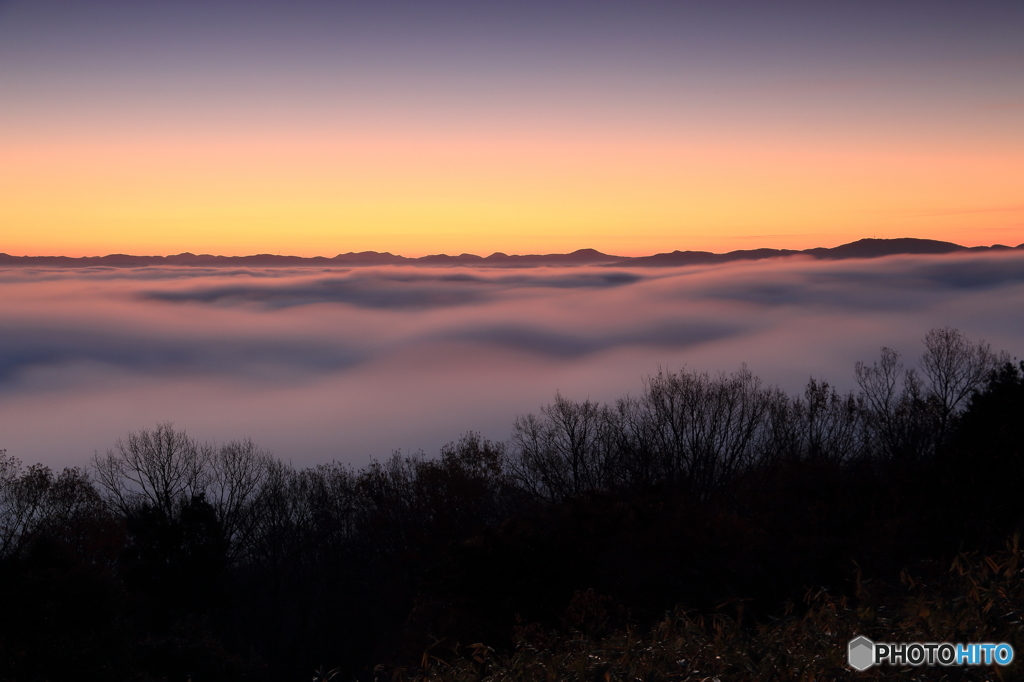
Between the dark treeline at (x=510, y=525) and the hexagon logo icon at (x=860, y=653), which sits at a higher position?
the hexagon logo icon at (x=860, y=653)

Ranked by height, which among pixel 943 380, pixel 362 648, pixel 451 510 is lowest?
pixel 362 648

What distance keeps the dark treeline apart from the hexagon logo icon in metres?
1.32

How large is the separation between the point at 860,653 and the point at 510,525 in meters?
17.9

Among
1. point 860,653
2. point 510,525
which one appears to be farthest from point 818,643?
point 510,525

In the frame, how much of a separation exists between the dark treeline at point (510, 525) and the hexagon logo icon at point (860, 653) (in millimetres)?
1321

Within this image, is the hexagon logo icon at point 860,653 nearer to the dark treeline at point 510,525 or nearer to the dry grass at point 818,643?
the dry grass at point 818,643

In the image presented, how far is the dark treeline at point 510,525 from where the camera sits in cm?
1805

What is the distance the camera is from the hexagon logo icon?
418 centimetres

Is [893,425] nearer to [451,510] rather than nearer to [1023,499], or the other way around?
[451,510]

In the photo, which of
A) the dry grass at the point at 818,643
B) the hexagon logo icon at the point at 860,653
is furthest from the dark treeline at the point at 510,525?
the hexagon logo icon at the point at 860,653

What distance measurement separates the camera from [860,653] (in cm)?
429

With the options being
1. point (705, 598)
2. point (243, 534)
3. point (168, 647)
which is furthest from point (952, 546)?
point (243, 534)

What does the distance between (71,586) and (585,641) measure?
1779cm

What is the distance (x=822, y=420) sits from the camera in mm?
64938
